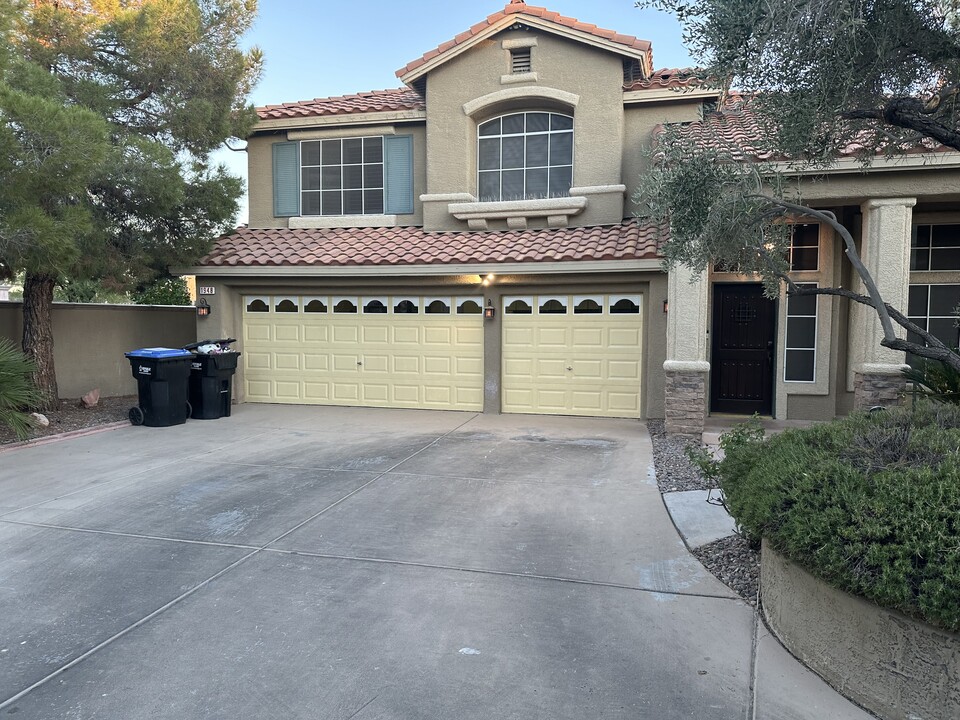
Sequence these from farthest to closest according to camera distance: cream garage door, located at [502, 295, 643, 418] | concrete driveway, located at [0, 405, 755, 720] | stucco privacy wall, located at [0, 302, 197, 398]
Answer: stucco privacy wall, located at [0, 302, 197, 398], cream garage door, located at [502, 295, 643, 418], concrete driveway, located at [0, 405, 755, 720]

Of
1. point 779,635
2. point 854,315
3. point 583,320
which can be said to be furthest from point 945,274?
point 779,635

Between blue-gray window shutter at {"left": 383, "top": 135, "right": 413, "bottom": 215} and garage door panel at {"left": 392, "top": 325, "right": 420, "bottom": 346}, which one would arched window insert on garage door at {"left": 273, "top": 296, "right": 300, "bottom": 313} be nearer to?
garage door panel at {"left": 392, "top": 325, "right": 420, "bottom": 346}

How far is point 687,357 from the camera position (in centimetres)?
966

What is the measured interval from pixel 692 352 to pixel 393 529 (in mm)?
5759

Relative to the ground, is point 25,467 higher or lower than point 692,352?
lower

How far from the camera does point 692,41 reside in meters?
4.71

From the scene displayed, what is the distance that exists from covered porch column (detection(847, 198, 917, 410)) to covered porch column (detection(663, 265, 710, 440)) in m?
2.16

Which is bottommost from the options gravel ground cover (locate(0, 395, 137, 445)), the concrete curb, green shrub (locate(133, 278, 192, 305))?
the concrete curb

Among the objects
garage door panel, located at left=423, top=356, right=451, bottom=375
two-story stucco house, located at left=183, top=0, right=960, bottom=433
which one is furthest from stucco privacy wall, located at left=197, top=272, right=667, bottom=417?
garage door panel, located at left=423, top=356, right=451, bottom=375

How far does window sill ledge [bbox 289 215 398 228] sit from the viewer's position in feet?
44.0

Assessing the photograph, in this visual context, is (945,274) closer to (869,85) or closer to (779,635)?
(869,85)

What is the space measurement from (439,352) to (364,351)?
5.03 feet

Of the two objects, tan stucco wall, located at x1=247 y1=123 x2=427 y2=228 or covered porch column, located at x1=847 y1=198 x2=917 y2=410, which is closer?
covered porch column, located at x1=847 y1=198 x2=917 y2=410

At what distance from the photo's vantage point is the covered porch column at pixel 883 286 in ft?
29.3
